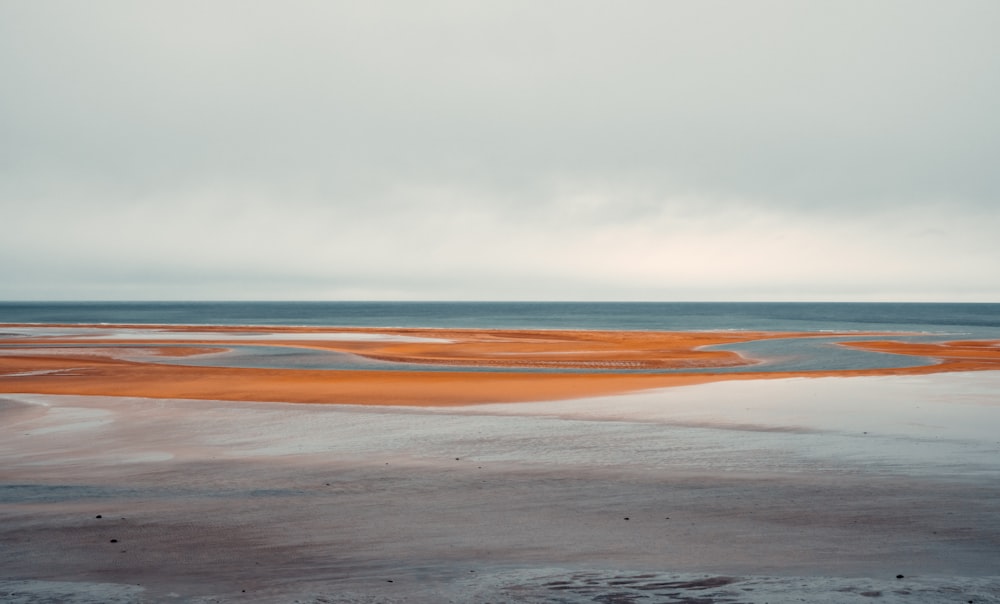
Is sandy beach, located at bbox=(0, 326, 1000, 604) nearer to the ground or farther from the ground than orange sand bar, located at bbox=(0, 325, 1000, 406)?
farther from the ground

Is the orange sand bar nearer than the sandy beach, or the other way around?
the sandy beach

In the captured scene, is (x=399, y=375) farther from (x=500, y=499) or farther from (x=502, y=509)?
(x=502, y=509)

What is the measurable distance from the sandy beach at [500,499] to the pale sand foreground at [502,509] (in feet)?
0.15

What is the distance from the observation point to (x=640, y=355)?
46.0 meters

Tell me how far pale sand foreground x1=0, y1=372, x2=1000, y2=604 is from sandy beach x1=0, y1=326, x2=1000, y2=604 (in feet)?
0.15

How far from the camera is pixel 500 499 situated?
11469mm

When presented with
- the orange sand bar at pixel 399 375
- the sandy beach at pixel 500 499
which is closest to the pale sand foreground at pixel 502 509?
the sandy beach at pixel 500 499

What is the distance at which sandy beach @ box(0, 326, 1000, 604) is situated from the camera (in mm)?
8086

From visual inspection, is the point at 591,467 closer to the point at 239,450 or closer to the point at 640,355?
the point at 239,450

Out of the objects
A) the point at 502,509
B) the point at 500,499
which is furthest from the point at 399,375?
the point at 502,509

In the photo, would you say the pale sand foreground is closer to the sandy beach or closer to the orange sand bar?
the sandy beach

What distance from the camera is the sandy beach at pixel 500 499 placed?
26.5 ft

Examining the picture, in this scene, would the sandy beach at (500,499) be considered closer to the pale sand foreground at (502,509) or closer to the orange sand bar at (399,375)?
the pale sand foreground at (502,509)

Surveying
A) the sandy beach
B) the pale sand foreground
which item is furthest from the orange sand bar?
the pale sand foreground
